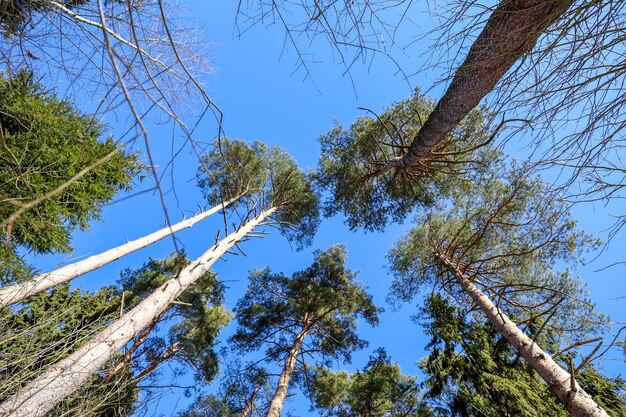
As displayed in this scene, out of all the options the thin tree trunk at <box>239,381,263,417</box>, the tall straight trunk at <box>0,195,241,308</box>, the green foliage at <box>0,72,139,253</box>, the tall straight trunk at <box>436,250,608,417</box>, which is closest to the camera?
the tall straight trunk at <box>436,250,608,417</box>

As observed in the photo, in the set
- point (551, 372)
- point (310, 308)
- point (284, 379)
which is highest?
point (310, 308)

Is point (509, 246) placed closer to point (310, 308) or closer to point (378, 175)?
point (378, 175)

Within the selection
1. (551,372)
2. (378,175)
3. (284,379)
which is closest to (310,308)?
(284,379)

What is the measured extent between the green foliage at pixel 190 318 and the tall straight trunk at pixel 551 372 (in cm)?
864

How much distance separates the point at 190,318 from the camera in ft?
35.8

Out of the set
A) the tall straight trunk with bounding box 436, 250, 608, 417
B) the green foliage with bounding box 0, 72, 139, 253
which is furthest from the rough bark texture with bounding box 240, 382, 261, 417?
the tall straight trunk with bounding box 436, 250, 608, 417

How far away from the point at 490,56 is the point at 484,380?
4576mm

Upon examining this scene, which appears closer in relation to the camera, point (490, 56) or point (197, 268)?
point (490, 56)

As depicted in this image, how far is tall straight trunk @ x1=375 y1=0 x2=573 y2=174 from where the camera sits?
1750 millimetres

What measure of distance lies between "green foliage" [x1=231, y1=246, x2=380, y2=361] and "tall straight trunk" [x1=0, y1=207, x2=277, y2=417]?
18.7 ft

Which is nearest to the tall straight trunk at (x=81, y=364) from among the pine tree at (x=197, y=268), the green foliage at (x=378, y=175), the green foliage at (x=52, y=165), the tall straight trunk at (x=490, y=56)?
the pine tree at (x=197, y=268)

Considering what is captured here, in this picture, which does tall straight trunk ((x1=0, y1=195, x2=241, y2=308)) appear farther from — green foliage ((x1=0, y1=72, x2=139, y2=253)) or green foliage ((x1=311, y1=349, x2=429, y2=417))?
green foliage ((x1=311, y1=349, x2=429, y2=417))

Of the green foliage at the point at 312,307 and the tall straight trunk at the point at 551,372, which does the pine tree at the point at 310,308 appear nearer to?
the green foliage at the point at 312,307

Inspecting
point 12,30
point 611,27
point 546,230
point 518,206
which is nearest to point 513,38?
point 611,27
